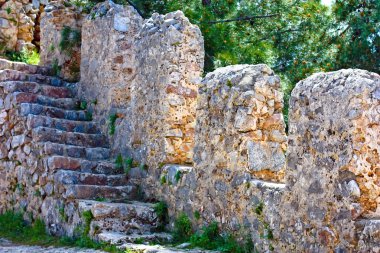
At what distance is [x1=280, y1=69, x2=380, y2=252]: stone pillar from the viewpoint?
5.68 m

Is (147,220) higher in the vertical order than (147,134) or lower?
lower

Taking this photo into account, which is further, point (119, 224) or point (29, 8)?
point (29, 8)

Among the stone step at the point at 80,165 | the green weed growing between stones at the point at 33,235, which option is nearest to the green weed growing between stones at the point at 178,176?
the green weed growing between stones at the point at 33,235

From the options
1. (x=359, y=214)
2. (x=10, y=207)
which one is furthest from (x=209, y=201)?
(x=10, y=207)

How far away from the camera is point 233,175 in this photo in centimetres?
751

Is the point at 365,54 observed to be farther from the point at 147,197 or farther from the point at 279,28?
the point at 147,197

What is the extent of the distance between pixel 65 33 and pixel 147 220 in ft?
16.4

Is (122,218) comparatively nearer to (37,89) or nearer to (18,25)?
(37,89)

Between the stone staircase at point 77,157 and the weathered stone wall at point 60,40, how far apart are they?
0.29m

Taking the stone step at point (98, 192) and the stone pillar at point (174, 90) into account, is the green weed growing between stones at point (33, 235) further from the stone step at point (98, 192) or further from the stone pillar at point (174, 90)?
the stone pillar at point (174, 90)

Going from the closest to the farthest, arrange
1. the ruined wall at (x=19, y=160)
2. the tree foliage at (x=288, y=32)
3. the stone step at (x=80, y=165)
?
the stone step at (x=80, y=165) < the ruined wall at (x=19, y=160) < the tree foliage at (x=288, y=32)

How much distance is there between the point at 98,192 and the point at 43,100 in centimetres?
259

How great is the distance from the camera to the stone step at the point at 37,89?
11277 millimetres

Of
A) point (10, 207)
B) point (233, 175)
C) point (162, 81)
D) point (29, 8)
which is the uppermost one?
point (29, 8)
